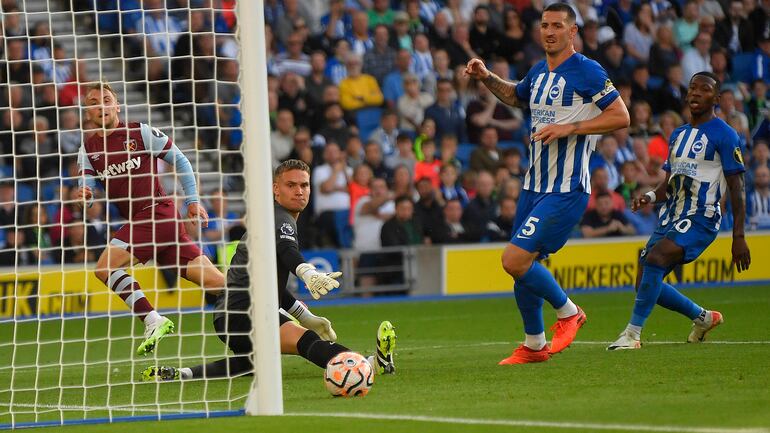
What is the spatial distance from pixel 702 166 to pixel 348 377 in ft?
13.2

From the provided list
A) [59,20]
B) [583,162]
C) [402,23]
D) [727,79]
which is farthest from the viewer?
[727,79]

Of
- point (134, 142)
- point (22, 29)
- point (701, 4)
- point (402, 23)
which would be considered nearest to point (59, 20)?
point (22, 29)

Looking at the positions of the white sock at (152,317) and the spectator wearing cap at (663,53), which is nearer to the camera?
the white sock at (152,317)

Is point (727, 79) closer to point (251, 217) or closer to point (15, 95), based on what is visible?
point (15, 95)

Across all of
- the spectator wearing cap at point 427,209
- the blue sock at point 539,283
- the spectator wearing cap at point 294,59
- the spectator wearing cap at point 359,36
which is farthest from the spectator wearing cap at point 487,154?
the blue sock at point 539,283

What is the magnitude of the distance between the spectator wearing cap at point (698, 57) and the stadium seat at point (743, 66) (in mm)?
845

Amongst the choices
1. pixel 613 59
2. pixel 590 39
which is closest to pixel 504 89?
pixel 590 39

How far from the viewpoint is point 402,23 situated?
65.2 feet

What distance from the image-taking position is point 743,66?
882 inches

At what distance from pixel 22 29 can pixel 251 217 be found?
1145cm

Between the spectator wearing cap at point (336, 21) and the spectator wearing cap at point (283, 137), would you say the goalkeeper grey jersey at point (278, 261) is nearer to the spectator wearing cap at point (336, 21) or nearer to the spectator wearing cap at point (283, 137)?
the spectator wearing cap at point (283, 137)

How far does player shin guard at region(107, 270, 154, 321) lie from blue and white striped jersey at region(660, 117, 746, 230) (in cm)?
420

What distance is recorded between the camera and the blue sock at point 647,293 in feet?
32.3

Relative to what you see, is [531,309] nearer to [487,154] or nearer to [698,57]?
[487,154]
